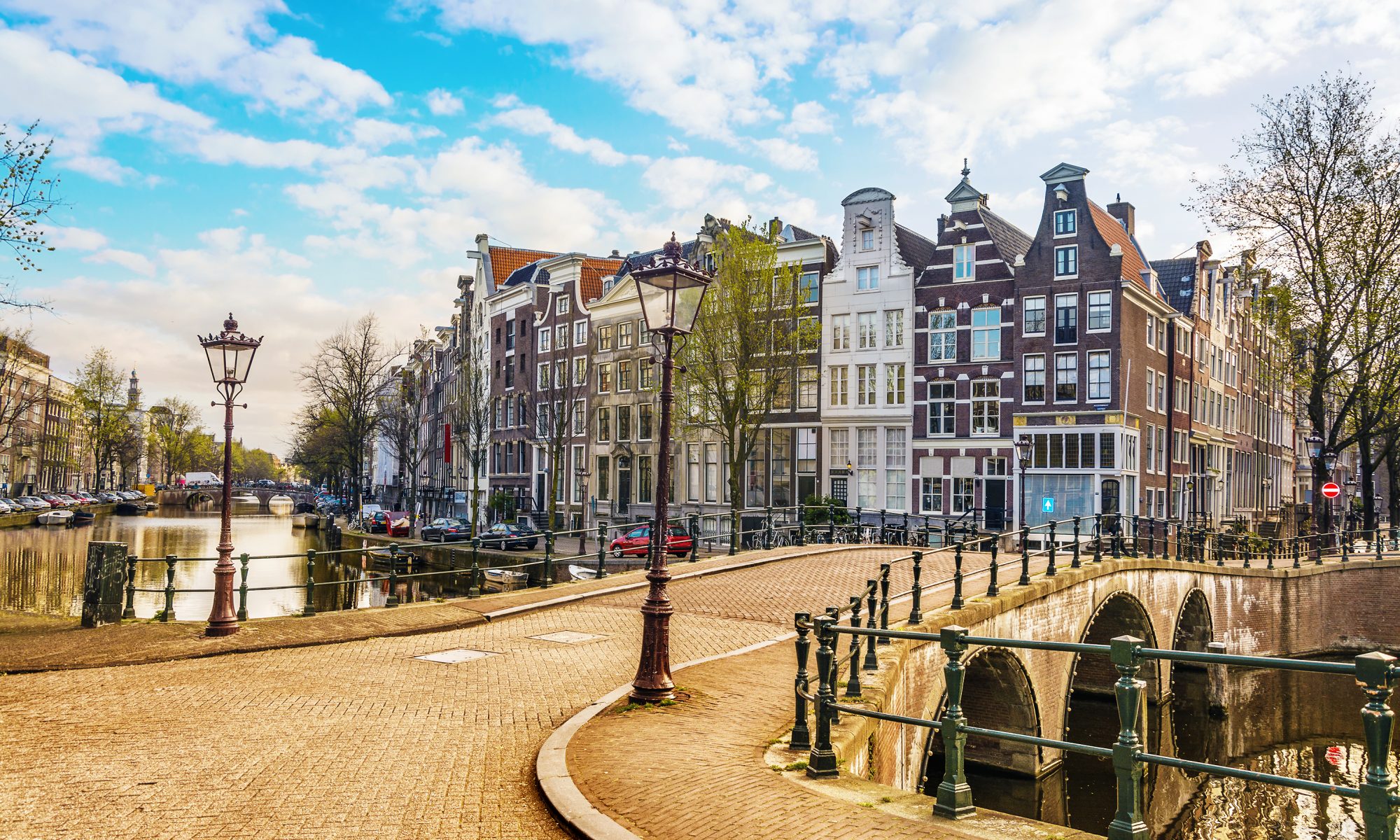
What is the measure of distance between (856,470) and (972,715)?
22925mm

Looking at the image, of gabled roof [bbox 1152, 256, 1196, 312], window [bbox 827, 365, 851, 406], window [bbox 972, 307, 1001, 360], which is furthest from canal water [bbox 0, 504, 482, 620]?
gabled roof [bbox 1152, 256, 1196, 312]

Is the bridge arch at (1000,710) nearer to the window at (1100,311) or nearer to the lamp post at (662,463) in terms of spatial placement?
the lamp post at (662,463)

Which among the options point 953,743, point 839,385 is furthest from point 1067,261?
point 953,743

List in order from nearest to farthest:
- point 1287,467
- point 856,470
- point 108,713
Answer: point 108,713 < point 856,470 < point 1287,467

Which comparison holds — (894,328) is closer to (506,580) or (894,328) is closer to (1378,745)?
(506,580)

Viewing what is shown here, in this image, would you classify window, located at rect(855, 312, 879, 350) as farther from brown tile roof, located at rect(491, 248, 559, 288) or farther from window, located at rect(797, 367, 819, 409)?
brown tile roof, located at rect(491, 248, 559, 288)

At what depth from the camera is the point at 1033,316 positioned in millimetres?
36812

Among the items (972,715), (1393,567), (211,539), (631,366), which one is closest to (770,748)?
(972,715)

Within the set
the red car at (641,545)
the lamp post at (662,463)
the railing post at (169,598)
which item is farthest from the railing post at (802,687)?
the red car at (641,545)

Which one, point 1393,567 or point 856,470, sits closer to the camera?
point 1393,567

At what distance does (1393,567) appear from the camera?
31531 mm

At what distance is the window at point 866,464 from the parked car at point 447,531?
17954 mm

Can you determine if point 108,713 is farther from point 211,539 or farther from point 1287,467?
point 1287,467

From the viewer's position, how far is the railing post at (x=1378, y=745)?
4.15 meters
